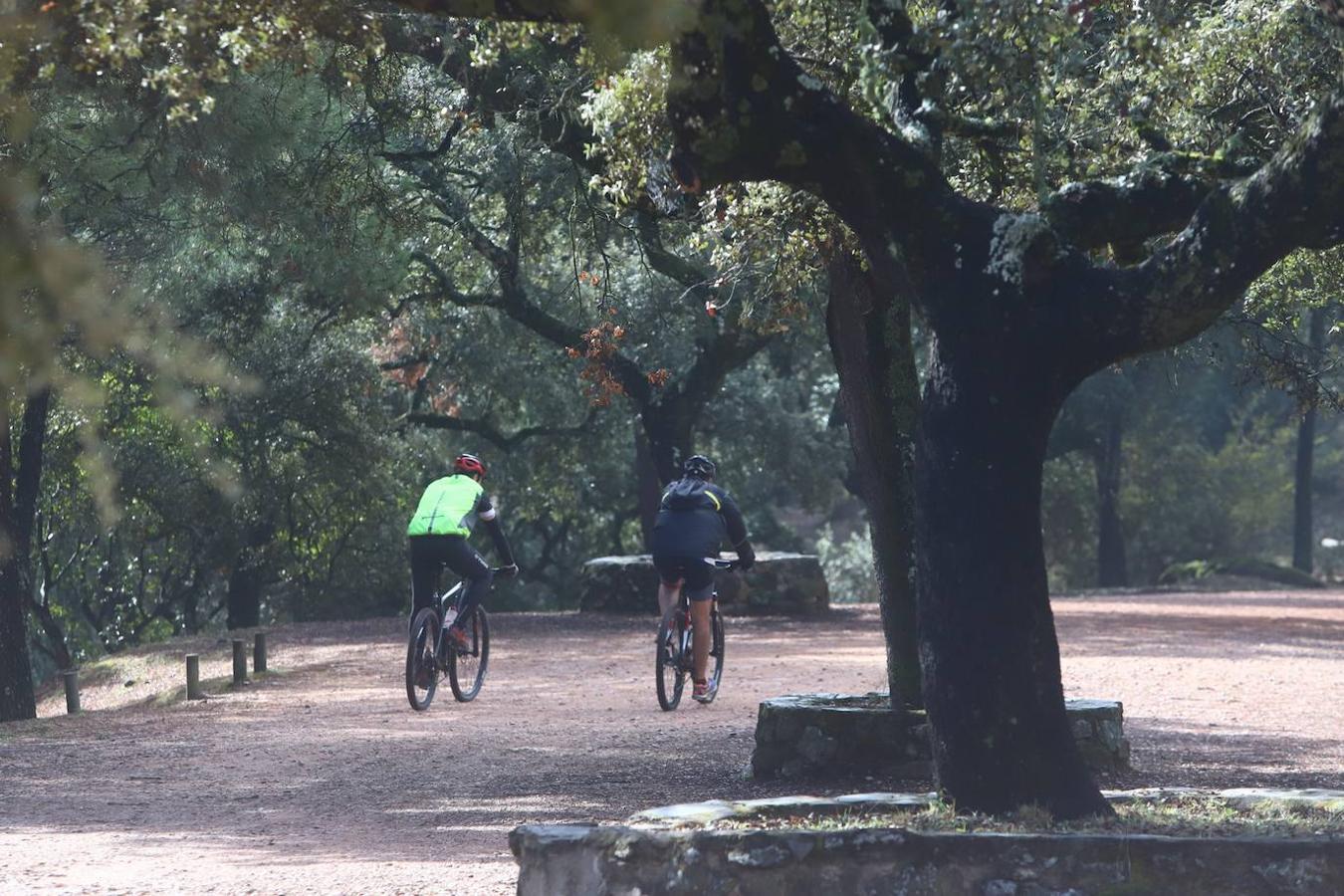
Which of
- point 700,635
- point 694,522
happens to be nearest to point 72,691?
point 700,635

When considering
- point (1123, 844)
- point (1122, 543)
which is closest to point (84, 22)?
point (1123, 844)

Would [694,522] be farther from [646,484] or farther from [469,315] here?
[646,484]

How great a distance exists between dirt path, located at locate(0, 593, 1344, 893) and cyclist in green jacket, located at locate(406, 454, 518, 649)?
98cm

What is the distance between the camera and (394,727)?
39.7 feet

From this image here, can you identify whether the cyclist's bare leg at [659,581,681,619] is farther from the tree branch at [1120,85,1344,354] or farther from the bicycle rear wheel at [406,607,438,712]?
the tree branch at [1120,85,1344,354]

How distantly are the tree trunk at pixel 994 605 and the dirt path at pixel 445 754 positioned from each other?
1.90 meters

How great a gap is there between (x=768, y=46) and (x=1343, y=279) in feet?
18.0

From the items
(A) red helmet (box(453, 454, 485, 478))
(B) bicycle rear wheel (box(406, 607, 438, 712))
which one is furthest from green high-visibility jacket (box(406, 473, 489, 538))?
(B) bicycle rear wheel (box(406, 607, 438, 712))

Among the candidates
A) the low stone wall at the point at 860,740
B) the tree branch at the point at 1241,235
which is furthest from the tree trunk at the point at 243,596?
the tree branch at the point at 1241,235

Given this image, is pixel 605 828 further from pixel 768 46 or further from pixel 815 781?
pixel 815 781

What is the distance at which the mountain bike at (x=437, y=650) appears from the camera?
1263 cm

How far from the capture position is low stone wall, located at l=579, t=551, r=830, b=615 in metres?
23.2

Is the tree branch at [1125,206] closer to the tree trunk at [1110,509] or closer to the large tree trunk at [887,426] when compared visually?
the large tree trunk at [887,426]

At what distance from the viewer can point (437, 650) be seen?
13.0 metres
